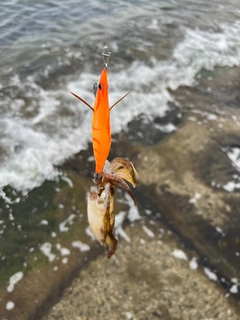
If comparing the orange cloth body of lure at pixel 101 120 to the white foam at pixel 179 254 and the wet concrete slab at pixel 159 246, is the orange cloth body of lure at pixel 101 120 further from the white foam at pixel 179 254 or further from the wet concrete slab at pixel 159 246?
the white foam at pixel 179 254

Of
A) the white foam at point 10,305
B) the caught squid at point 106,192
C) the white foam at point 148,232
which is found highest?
the caught squid at point 106,192

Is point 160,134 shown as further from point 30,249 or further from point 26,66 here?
point 26,66

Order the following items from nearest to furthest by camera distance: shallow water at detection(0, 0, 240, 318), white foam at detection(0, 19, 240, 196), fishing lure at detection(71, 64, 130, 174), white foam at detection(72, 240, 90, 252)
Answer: fishing lure at detection(71, 64, 130, 174) → white foam at detection(72, 240, 90, 252) → shallow water at detection(0, 0, 240, 318) → white foam at detection(0, 19, 240, 196)

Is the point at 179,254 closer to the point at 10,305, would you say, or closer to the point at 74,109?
the point at 10,305

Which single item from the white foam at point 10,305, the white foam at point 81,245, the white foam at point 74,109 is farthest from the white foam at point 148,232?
the white foam at point 10,305

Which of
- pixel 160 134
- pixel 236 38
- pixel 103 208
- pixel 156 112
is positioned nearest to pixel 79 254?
pixel 103 208

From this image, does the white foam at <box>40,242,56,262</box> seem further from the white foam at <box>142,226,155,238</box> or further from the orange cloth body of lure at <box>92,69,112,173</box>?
the orange cloth body of lure at <box>92,69,112,173</box>

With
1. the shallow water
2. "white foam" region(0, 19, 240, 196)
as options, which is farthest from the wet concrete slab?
"white foam" region(0, 19, 240, 196)
